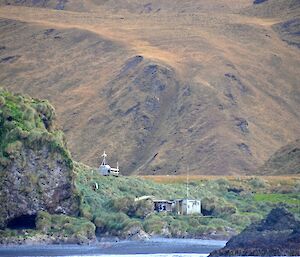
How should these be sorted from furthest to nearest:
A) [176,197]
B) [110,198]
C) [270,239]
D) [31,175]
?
[176,197]
[110,198]
[31,175]
[270,239]

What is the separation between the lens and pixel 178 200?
164m

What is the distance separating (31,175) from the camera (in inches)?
5714

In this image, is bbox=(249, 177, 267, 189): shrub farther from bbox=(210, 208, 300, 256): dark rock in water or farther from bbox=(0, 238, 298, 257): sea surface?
bbox=(210, 208, 300, 256): dark rock in water

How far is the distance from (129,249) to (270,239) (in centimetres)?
2451

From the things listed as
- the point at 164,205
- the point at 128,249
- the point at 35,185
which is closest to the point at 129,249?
the point at 128,249

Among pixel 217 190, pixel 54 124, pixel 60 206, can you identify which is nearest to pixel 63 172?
pixel 60 206

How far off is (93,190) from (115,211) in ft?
22.7

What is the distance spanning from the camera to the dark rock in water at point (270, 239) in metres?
111

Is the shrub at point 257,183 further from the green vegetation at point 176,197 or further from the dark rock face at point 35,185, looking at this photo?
the dark rock face at point 35,185

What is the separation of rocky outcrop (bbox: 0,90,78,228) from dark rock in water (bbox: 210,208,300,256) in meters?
29.4

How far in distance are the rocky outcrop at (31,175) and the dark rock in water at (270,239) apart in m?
29.4

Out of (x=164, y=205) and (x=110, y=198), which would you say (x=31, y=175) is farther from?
(x=164, y=205)

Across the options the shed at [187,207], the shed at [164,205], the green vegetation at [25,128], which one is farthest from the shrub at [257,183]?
the green vegetation at [25,128]

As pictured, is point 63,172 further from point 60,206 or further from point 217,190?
point 217,190
